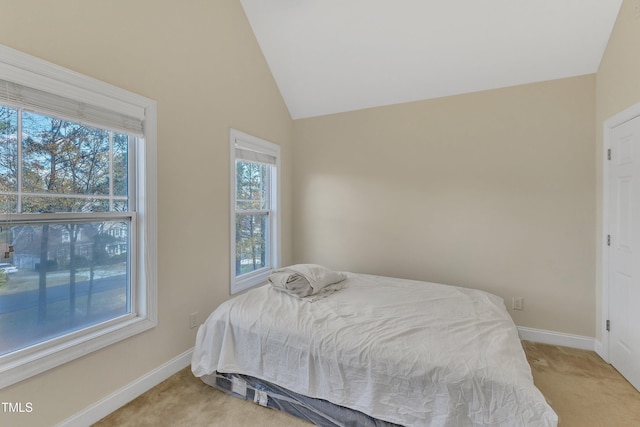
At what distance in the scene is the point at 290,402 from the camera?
5.68ft

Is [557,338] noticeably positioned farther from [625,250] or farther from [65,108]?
[65,108]

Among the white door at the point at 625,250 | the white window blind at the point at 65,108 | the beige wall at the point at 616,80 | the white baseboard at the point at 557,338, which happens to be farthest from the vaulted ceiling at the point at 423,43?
the white baseboard at the point at 557,338

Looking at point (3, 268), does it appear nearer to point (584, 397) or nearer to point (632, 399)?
point (584, 397)

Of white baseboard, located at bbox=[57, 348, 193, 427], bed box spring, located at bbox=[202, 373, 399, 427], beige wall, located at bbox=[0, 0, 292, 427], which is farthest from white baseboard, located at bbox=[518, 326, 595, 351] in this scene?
white baseboard, located at bbox=[57, 348, 193, 427]

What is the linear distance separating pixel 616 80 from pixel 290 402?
3.35 meters

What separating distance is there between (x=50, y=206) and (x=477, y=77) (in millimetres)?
3507

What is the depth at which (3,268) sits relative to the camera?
142 centimetres

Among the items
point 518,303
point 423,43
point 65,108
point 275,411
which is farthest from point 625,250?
point 65,108

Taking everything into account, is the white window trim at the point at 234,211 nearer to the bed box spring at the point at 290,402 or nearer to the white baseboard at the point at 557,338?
the bed box spring at the point at 290,402

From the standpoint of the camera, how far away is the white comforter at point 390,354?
1286 millimetres

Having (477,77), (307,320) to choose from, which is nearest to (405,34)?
(477,77)

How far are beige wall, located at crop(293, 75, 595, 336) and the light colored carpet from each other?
610mm

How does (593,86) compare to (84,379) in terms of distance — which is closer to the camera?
(84,379)

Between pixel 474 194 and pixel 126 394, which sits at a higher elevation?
pixel 474 194
